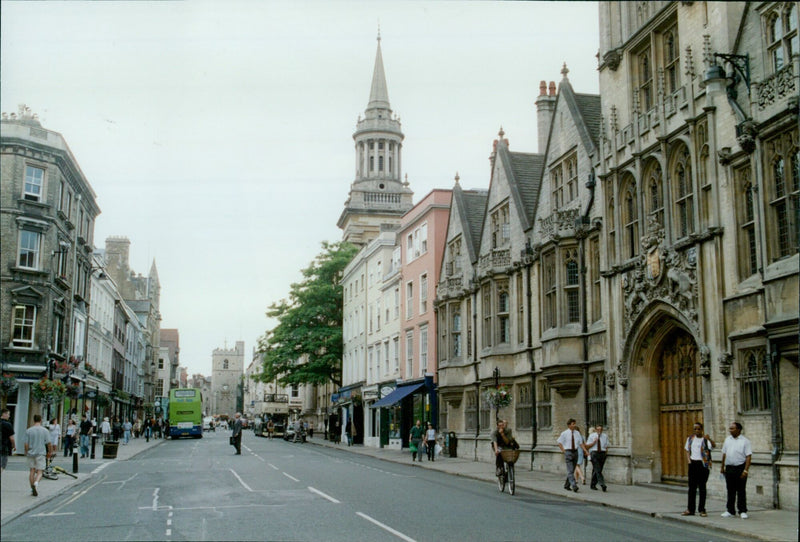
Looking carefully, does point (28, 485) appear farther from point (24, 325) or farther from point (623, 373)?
point (24, 325)

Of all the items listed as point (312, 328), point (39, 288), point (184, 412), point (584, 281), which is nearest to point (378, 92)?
point (312, 328)

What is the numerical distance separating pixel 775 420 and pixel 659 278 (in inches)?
221

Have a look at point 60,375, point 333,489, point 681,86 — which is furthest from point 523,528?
point 60,375

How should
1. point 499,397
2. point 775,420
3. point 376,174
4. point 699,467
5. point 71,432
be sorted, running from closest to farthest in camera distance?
point 699,467, point 775,420, point 499,397, point 71,432, point 376,174

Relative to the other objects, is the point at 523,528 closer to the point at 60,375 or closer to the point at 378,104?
the point at 60,375

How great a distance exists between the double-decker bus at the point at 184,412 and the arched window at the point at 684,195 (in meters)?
53.4

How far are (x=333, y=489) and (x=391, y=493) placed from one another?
1573mm

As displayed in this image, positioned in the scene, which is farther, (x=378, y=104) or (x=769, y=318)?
(x=378, y=104)

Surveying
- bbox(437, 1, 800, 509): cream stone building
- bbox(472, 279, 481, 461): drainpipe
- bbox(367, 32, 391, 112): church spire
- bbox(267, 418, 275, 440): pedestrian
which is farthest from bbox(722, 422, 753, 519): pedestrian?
bbox(367, 32, 391, 112): church spire

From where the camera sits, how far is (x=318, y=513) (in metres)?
15.5

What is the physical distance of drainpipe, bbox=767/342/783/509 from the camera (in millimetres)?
16820

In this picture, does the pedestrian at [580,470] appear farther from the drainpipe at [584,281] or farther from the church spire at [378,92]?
the church spire at [378,92]

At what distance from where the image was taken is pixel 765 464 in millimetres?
17250

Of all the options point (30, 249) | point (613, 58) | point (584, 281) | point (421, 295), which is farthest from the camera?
point (421, 295)
